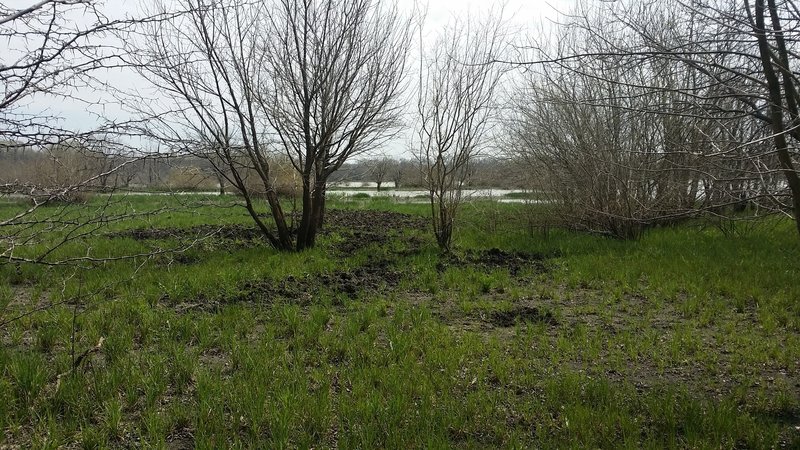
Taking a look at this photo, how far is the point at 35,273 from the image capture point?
683cm

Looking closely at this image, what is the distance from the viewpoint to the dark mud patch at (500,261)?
7.53 meters

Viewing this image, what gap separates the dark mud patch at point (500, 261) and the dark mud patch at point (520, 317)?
1886 mm

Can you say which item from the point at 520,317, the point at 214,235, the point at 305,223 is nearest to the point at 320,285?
the point at 520,317

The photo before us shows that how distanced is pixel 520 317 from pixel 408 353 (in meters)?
1.61

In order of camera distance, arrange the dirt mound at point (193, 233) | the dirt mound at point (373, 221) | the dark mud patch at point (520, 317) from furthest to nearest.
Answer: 1. the dirt mound at point (373, 221)
2. the dirt mound at point (193, 233)
3. the dark mud patch at point (520, 317)

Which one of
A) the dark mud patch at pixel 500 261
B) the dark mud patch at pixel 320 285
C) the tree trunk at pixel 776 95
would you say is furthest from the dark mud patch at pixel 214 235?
the tree trunk at pixel 776 95

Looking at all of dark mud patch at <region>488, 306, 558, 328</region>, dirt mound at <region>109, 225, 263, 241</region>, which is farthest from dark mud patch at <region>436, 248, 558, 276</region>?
dirt mound at <region>109, 225, 263, 241</region>

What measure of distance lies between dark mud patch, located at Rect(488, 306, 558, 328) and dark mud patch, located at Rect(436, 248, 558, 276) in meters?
1.89

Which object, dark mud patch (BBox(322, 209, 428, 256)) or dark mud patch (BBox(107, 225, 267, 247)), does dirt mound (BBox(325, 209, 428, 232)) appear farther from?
dark mud patch (BBox(107, 225, 267, 247))

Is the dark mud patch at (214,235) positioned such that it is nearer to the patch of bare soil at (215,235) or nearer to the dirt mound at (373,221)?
the patch of bare soil at (215,235)

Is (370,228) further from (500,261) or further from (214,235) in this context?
(500,261)

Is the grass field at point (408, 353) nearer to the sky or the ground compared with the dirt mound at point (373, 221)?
nearer to the ground

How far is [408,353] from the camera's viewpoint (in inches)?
158

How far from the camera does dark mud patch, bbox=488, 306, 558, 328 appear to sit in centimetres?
496
